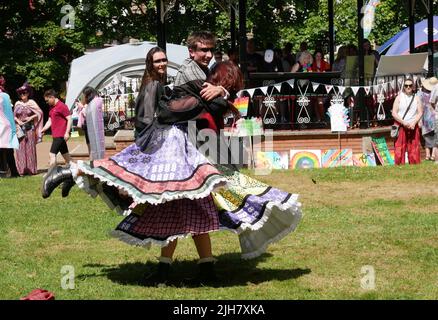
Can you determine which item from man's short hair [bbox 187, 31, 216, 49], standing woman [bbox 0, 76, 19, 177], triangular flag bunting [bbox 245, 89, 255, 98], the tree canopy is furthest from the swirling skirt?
Result: the tree canopy

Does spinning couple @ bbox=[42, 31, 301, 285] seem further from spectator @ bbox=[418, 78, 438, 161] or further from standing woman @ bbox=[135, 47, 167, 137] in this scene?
spectator @ bbox=[418, 78, 438, 161]

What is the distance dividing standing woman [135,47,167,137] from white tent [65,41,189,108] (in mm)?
18607

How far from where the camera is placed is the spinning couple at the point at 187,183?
7.80 metres

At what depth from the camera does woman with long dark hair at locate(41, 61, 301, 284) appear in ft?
25.5

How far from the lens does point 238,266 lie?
29.6ft

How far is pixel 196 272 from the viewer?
8719 mm

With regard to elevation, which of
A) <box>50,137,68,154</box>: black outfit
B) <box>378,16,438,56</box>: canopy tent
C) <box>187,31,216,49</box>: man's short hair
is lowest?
<box>50,137,68,154</box>: black outfit

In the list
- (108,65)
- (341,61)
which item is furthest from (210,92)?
(108,65)

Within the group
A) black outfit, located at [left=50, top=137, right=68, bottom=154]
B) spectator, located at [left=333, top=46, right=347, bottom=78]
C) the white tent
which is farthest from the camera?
the white tent

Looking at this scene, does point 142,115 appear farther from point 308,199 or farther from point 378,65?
point 378,65

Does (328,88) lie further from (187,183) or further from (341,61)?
(187,183)

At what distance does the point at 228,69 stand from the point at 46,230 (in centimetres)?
398
